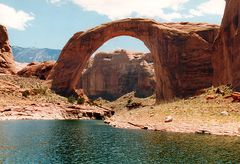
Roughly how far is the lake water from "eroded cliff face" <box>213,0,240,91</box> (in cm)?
2910

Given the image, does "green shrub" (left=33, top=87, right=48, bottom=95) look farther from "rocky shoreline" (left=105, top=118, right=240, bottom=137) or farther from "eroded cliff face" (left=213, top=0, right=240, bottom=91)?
"eroded cliff face" (left=213, top=0, right=240, bottom=91)

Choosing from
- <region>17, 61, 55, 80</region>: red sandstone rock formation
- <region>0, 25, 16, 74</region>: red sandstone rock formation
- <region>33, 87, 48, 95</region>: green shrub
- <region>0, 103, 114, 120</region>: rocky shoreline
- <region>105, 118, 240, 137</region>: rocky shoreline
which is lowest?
<region>0, 103, 114, 120</region>: rocky shoreline

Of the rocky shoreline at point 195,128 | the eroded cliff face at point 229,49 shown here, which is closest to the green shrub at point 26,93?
the rocky shoreline at point 195,128

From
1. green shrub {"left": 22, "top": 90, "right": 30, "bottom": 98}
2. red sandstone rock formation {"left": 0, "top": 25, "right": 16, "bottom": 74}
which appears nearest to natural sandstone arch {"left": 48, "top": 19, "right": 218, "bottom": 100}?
green shrub {"left": 22, "top": 90, "right": 30, "bottom": 98}

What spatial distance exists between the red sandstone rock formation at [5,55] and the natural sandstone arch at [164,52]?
16762 mm

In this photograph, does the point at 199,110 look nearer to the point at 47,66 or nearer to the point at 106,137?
the point at 106,137

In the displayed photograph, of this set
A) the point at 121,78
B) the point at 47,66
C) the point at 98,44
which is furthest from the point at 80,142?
the point at 121,78

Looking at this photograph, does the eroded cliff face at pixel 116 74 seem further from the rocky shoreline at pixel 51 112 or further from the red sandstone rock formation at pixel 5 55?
the rocky shoreline at pixel 51 112

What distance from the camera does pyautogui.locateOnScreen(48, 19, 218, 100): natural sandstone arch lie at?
8488 centimetres

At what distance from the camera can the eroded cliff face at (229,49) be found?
6731 centimetres

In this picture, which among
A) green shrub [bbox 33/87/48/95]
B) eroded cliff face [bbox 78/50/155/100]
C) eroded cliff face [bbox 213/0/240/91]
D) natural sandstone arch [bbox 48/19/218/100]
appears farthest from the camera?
eroded cliff face [bbox 78/50/155/100]

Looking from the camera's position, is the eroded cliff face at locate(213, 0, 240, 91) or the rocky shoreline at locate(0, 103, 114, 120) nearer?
the eroded cliff face at locate(213, 0, 240, 91)

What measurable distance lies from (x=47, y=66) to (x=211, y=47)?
54.3 m

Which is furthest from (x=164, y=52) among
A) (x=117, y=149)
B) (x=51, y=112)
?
(x=117, y=149)
